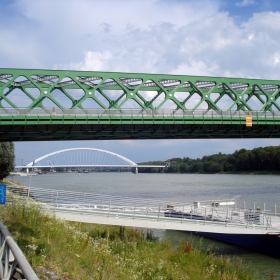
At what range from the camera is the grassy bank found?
30.1ft

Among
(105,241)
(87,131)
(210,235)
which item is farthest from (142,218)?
(87,131)

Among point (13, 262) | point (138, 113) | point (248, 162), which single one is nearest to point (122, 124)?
point (138, 113)

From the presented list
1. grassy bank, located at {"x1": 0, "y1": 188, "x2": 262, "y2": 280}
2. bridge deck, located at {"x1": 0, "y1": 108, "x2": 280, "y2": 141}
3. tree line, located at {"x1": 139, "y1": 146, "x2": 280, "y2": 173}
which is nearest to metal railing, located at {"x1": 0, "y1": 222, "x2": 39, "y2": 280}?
grassy bank, located at {"x1": 0, "y1": 188, "x2": 262, "y2": 280}

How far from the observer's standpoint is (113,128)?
1448 inches

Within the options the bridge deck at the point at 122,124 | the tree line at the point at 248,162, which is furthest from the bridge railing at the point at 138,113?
the tree line at the point at 248,162

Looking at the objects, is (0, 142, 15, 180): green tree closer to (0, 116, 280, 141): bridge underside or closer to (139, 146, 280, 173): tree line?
(0, 116, 280, 141): bridge underside

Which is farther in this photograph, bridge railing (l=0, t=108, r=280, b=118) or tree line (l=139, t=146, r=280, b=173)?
tree line (l=139, t=146, r=280, b=173)

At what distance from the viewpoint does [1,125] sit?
33.3m

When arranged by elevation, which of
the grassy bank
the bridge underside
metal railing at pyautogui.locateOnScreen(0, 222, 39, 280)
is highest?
the bridge underside

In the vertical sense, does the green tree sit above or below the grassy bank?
above

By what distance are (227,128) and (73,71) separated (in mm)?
17667

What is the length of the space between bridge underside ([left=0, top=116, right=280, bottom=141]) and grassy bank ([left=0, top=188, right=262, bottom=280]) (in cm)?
1715

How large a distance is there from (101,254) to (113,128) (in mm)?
24896

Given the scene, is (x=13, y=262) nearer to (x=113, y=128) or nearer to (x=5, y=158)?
(x=113, y=128)
